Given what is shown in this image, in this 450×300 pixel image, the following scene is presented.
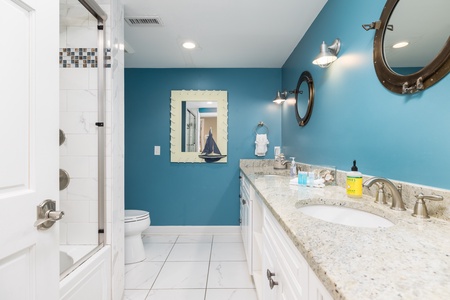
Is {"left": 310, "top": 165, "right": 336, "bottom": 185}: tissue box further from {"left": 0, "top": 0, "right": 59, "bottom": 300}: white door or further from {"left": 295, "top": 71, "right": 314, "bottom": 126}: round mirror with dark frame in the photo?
{"left": 0, "top": 0, "right": 59, "bottom": 300}: white door

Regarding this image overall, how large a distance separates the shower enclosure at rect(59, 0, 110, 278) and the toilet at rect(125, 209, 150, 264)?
0.66 metres

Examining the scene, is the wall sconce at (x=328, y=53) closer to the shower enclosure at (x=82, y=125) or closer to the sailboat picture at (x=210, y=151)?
the shower enclosure at (x=82, y=125)

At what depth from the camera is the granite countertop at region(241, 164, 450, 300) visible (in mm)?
415

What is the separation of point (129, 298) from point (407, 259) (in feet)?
6.27

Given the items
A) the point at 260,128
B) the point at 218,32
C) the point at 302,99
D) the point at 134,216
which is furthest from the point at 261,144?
the point at 134,216

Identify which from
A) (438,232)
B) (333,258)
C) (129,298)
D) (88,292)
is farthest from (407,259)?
(129,298)

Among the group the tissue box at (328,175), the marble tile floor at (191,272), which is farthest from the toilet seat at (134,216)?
the tissue box at (328,175)

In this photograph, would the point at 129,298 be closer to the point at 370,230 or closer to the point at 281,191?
the point at 281,191

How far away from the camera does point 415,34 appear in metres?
0.96

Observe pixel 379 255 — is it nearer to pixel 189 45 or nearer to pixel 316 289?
pixel 316 289

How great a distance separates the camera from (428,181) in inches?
35.2

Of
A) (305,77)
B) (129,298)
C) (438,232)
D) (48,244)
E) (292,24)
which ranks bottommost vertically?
(129,298)

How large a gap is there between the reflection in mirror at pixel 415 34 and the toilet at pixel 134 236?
2304mm

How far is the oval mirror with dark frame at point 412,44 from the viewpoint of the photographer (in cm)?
83
